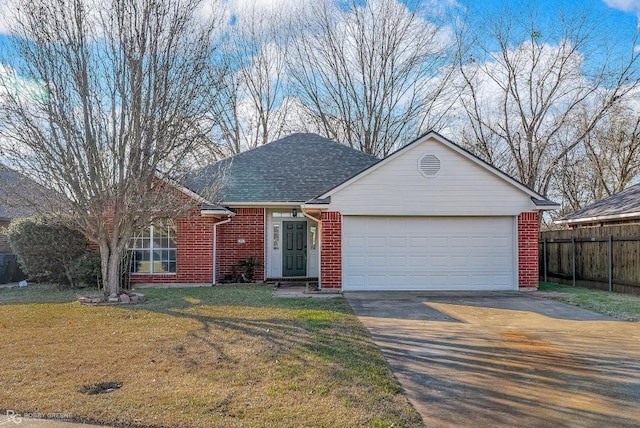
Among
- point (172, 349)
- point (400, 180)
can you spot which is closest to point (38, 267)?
point (172, 349)

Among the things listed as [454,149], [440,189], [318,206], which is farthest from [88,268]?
[454,149]

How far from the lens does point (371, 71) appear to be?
88.8 ft

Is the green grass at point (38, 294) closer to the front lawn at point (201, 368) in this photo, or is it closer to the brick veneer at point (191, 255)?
the front lawn at point (201, 368)

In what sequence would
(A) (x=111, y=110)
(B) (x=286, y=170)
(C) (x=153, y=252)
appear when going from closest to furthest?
(A) (x=111, y=110), (C) (x=153, y=252), (B) (x=286, y=170)

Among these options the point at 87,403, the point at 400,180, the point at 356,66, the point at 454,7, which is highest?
the point at 454,7

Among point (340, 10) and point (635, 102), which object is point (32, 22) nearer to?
point (340, 10)

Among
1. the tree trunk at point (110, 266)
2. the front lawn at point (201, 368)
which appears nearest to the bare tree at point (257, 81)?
the tree trunk at point (110, 266)

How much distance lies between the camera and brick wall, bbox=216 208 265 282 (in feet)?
49.6

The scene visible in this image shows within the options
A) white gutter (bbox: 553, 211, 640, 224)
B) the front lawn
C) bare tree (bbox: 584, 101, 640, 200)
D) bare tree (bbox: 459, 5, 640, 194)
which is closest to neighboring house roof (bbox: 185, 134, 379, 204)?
the front lawn

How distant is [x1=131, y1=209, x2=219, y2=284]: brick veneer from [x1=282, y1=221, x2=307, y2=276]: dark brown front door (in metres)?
2.72

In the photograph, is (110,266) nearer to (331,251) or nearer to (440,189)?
(331,251)

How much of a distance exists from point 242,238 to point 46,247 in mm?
5616

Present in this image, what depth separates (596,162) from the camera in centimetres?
2762

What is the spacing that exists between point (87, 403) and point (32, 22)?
29.5ft
